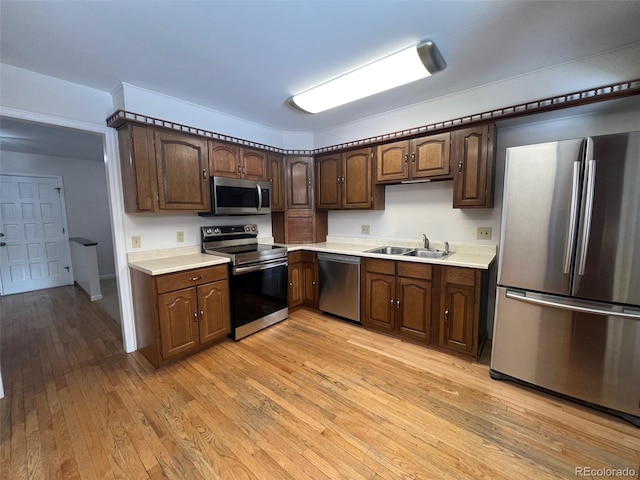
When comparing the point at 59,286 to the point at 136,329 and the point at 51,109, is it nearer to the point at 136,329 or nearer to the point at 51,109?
the point at 136,329

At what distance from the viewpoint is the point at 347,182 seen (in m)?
3.27

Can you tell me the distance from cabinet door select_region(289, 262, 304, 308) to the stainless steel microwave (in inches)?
31.9

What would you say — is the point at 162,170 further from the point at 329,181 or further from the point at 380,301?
the point at 380,301

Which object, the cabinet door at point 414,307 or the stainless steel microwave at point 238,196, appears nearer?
the cabinet door at point 414,307

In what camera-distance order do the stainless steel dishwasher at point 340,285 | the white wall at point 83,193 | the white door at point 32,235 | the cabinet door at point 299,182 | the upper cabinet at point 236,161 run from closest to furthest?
1. the upper cabinet at point 236,161
2. the stainless steel dishwasher at point 340,285
3. the cabinet door at point 299,182
4. the white door at point 32,235
5. the white wall at point 83,193

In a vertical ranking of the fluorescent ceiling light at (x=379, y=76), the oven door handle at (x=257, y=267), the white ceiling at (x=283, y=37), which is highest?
the white ceiling at (x=283, y=37)

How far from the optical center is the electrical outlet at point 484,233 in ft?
8.44

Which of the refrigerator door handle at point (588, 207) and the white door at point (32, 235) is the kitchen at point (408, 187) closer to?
the refrigerator door handle at point (588, 207)

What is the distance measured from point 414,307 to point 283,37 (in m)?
2.47

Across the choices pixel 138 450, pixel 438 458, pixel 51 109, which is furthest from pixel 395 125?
pixel 138 450

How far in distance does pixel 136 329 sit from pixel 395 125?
3.48 metres

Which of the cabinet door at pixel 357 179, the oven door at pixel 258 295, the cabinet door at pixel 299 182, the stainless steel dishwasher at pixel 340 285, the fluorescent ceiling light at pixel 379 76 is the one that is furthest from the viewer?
the cabinet door at pixel 299 182

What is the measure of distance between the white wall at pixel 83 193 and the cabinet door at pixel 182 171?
13.7 feet

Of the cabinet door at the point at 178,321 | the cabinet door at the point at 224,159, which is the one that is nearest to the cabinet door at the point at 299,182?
the cabinet door at the point at 224,159
